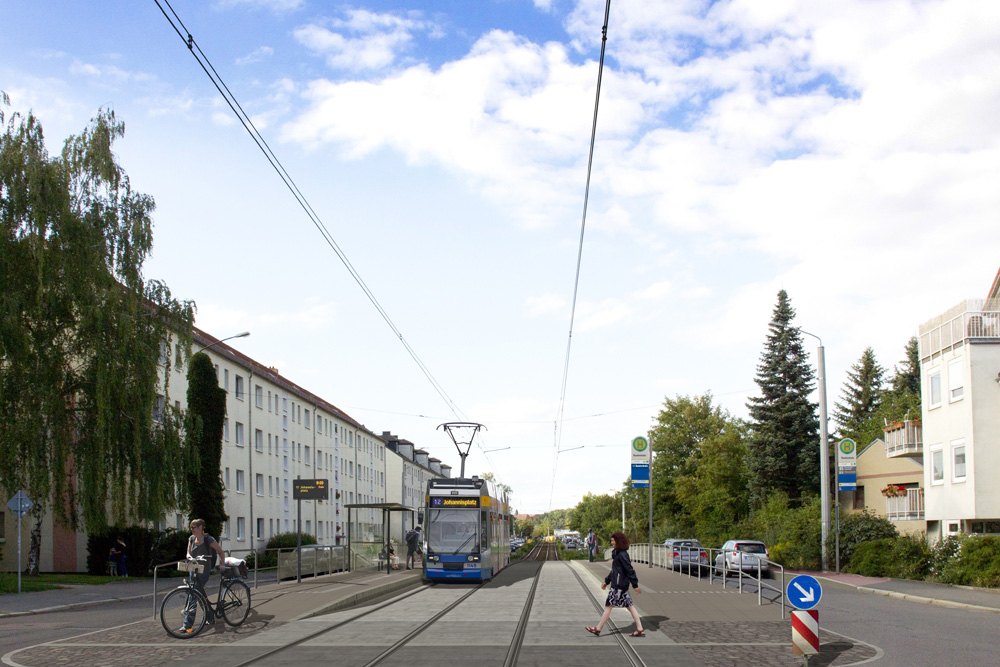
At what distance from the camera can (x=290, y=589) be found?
73.0 feet

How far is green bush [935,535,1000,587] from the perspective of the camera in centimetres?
2522

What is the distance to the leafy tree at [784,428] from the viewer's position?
5591 cm

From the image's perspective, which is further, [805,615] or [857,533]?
[857,533]

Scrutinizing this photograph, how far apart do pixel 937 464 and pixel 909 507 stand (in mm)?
7572

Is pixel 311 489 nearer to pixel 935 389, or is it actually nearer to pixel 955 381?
pixel 955 381

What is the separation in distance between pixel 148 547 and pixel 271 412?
23.2 metres

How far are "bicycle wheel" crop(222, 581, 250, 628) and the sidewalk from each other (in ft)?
48.0

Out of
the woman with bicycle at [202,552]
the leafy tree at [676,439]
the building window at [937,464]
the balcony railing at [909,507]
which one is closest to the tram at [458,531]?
the woman with bicycle at [202,552]

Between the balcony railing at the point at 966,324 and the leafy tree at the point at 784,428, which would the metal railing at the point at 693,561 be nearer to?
the balcony railing at the point at 966,324

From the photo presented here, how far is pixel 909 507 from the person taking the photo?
41.1 metres

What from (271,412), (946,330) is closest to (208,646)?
(946,330)

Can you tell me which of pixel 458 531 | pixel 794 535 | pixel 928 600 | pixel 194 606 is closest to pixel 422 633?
pixel 194 606

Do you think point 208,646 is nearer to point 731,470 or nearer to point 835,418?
point 731,470

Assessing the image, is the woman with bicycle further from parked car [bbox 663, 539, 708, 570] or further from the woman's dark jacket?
parked car [bbox 663, 539, 708, 570]
